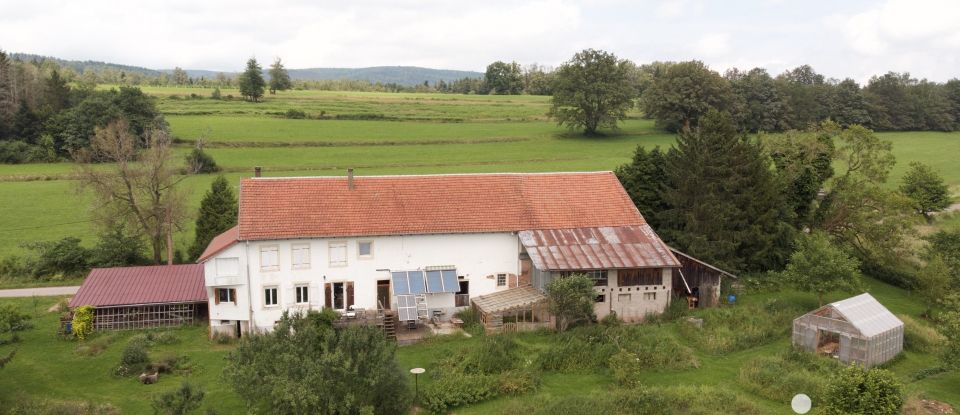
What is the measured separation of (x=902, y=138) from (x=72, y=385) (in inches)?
4084

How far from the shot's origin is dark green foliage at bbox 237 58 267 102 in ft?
344

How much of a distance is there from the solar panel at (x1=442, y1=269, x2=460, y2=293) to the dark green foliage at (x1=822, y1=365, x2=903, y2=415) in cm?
1660

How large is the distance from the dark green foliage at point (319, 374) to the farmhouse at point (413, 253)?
8744 millimetres

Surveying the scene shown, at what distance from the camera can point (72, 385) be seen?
2562cm

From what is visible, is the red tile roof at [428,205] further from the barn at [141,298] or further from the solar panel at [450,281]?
the barn at [141,298]

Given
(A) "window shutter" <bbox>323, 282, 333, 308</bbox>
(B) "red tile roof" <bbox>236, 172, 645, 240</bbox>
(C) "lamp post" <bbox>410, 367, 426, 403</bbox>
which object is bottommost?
(C) "lamp post" <bbox>410, 367, 426, 403</bbox>

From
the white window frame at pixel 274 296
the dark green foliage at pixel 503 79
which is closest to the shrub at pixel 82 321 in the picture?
the white window frame at pixel 274 296

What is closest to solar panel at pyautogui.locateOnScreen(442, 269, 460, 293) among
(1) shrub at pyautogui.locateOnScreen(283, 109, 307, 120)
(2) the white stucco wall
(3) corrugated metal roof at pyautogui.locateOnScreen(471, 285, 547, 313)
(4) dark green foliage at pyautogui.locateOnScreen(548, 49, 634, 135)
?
(2) the white stucco wall

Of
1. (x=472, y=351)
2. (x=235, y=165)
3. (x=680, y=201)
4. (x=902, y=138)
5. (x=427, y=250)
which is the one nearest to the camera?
(x=472, y=351)

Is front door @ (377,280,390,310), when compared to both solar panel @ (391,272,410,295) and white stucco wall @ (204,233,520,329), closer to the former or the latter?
white stucco wall @ (204,233,520,329)

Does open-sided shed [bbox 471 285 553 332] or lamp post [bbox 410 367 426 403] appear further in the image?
open-sided shed [bbox 471 285 553 332]

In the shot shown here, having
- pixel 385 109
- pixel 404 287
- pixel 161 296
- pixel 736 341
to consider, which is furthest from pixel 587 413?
pixel 385 109

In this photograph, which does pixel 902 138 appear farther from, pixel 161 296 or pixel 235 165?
pixel 161 296

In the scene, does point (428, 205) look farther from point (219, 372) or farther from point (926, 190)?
point (926, 190)
